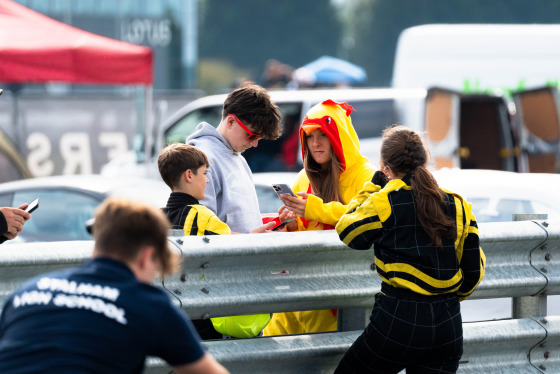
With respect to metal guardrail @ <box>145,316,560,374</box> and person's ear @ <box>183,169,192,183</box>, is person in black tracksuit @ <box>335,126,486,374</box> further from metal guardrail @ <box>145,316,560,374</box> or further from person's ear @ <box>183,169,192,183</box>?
person's ear @ <box>183,169,192,183</box>

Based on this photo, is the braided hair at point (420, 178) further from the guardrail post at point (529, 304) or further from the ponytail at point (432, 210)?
the guardrail post at point (529, 304)

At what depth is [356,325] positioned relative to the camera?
13.6 feet

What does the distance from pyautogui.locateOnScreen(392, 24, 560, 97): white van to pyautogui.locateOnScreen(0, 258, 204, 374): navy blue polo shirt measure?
11197 millimetres

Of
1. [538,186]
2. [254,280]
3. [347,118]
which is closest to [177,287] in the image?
[254,280]

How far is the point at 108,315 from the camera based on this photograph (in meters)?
2.54

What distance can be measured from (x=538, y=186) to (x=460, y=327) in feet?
8.53

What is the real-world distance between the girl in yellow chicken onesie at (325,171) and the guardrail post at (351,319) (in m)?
0.18

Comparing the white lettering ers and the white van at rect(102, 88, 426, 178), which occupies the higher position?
the white lettering ers

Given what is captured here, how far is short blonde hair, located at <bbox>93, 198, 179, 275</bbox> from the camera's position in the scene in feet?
8.48

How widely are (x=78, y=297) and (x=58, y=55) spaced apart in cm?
874

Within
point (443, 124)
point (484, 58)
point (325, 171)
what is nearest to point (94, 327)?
point (325, 171)

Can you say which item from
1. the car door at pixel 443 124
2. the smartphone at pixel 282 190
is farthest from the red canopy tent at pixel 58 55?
the smartphone at pixel 282 190

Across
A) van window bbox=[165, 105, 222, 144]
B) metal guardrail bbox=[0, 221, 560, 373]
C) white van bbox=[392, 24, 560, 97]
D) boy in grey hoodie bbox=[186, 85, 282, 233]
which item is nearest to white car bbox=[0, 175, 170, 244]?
boy in grey hoodie bbox=[186, 85, 282, 233]

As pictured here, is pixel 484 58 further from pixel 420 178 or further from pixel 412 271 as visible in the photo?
pixel 412 271
